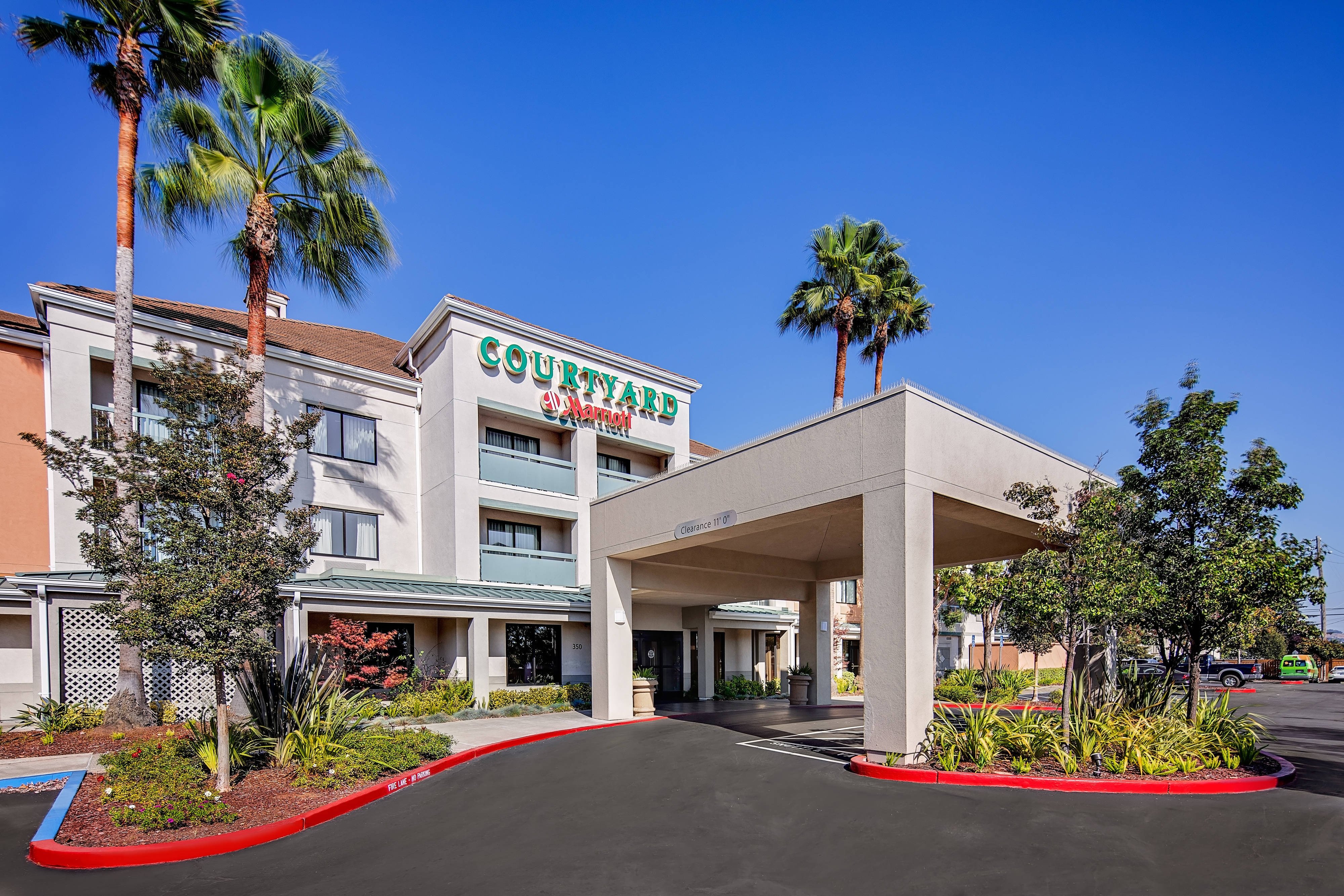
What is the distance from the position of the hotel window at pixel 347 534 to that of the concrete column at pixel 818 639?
41.3 feet

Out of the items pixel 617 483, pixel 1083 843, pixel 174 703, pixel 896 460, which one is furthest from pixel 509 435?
pixel 1083 843

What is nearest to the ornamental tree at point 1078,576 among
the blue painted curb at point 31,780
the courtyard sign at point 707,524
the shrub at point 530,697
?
the courtyard sign at point 707,524

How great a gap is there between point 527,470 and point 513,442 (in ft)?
4.23

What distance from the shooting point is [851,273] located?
80.9 feet

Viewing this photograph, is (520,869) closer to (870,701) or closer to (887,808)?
(887,808)

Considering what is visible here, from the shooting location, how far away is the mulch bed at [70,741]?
1295 cm

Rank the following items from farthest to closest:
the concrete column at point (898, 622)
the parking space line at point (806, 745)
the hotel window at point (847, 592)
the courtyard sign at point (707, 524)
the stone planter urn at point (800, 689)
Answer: the hotel window at point (847, 592) → the stone planter urn at point (800, 689) → the courtyard sign at point (707, 524) → the parking space line at point (806, 745) → the concrete column at point (898, 622)

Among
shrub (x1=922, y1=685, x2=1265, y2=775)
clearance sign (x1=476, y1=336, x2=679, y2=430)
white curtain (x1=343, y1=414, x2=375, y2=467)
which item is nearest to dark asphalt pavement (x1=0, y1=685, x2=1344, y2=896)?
shrub (x1=922, y1=685, x2=1265, y2=775)

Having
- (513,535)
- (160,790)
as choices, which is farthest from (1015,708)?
(160,790)

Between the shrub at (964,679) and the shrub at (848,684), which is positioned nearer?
the shrub at (964,679)

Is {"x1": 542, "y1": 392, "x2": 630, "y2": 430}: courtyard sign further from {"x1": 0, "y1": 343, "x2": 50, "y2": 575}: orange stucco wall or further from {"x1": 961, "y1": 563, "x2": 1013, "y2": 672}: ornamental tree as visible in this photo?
{"x1": 0, "y1": 343, "x2": 50, "y2": 575}: orange stucco wall

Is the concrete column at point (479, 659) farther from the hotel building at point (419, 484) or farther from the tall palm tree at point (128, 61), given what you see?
the tall palm tree at point (128, 61)

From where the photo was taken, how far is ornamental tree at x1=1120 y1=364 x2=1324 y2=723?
448 inches

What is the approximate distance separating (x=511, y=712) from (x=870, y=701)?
1121 centimetres
